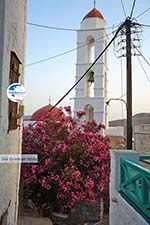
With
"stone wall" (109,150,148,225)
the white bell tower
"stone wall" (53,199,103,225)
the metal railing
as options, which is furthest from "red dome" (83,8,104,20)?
the metal railing

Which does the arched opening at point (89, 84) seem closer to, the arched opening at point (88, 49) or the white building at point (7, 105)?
the arched opening at point (88, 49)

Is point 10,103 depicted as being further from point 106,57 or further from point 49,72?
point 106,57

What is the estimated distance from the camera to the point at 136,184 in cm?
499

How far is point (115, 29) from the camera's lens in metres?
10.9

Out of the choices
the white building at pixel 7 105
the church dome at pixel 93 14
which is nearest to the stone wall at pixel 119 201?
the white building at pixel 7 105

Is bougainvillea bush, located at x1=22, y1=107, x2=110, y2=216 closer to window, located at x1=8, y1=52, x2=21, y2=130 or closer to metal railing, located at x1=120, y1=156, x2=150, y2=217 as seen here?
metal railing, located at x1=120, y1=156, x2=150, y2=217

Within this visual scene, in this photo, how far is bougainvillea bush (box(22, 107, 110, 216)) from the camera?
7941 mm

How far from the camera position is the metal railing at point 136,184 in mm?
4324

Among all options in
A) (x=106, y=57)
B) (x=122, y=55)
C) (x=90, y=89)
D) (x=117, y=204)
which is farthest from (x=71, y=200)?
(x=106, y=57)

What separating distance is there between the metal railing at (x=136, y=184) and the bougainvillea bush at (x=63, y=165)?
1.94 meters

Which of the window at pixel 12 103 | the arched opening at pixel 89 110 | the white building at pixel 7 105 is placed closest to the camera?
the white building at pixel 7 105

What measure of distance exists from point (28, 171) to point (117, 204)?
9.00ft

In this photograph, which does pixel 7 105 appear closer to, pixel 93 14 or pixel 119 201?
pixel 119 201

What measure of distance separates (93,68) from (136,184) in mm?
12595
